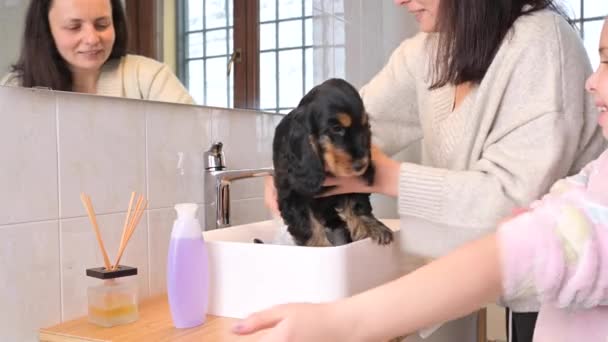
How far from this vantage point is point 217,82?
152 centimetres

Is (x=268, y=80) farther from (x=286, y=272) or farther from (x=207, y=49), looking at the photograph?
(x=286, y=272)

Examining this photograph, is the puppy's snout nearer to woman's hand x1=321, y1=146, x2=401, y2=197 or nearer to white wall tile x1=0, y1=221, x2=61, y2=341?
woman's hand x1=321, y1=146, x2=401, y2=197

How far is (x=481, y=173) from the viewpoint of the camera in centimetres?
107

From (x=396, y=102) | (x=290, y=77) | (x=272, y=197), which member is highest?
(x=290, y=77)

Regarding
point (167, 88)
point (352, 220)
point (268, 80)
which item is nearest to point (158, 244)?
point (167, 88)

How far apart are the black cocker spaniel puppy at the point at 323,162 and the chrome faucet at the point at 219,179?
0.30 metres

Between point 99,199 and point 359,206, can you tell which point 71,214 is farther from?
point 359,206

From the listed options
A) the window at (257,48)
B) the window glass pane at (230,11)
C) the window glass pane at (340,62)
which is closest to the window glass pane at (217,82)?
the window at (257,48)

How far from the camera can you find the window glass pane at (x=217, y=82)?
1498 millimetres

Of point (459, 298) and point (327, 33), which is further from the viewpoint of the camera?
point (327, 33)

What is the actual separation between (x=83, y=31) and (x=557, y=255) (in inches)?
37.8

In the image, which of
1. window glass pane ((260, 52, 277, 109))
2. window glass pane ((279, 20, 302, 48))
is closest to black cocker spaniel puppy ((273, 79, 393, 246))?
window glass pane ((260, 52, 277, 109))

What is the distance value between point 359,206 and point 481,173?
244mm

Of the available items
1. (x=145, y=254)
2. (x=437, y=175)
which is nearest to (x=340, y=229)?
(x=437, y=175)
